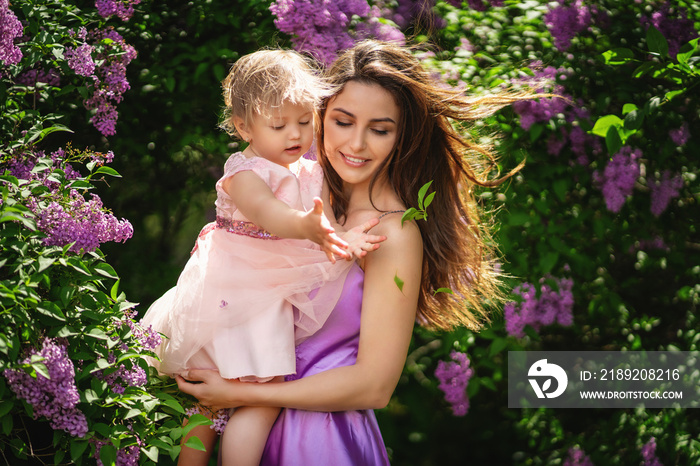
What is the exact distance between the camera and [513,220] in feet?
9.68

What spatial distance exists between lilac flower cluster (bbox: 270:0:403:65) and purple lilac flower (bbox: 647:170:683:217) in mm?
1462

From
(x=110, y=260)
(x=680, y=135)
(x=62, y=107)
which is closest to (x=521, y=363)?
(x=680, y=135)

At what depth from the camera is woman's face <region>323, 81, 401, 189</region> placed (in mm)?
1953

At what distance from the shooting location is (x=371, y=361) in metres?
1.87

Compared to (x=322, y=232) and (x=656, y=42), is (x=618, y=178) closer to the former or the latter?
(x=656, y=42)

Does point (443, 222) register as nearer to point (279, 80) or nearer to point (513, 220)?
point (279, 80)

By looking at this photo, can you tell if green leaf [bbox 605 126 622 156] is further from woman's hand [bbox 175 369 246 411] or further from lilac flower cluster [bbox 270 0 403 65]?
woman's hand [bbox 175 369 246 411]

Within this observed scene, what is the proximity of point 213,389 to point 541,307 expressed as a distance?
1.67m

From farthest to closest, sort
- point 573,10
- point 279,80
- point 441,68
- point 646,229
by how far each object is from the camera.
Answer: point 646,229 → point 573,10 → point 441,68 → point 279,80

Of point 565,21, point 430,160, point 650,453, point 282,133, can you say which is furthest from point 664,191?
point 282,133

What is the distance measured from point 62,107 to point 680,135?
2445mm

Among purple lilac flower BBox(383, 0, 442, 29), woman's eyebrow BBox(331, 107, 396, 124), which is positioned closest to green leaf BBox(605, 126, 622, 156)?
purple lilac flower BBox(383, 0, 442, 29)

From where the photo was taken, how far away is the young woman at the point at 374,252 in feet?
6.06

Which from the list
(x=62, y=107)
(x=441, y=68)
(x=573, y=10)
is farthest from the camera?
(x=573, y=10)
